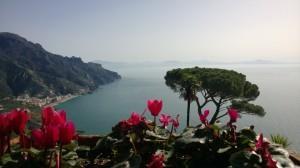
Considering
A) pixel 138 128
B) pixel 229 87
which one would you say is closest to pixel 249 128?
pixel 138 128

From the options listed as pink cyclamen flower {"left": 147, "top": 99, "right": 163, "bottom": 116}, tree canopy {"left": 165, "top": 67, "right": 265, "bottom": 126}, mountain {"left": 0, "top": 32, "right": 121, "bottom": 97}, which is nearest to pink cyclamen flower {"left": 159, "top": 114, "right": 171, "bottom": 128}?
pink cyclamen flower {"left": 147, "top": 99, "right": 163, "bottom": 116}

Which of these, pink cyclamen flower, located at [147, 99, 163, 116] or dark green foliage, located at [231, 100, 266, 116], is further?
dark green foliage, located at [231, 100, 266, 116]

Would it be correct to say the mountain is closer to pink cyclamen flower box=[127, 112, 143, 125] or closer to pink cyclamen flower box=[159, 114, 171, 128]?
pink cyclamen flower box=[159, 114, 171, 128]

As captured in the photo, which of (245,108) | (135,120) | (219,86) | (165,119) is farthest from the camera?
(245,108)

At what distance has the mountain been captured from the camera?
12738 cm

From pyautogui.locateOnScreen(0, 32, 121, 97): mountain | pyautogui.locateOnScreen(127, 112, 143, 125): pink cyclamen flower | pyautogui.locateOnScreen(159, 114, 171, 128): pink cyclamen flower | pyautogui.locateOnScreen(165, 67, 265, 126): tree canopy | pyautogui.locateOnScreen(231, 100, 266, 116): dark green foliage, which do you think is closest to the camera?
pyautogui.locateOnScreen(127, 112, 143, 125): pink cyclamen flower

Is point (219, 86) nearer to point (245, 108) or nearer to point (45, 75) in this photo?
point (245, 108)

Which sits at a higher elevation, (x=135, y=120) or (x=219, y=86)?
(x=135, y=120)

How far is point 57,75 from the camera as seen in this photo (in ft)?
506

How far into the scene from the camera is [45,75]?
481 feet

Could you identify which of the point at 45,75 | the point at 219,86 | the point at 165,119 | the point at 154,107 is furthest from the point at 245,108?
the point at 45,75

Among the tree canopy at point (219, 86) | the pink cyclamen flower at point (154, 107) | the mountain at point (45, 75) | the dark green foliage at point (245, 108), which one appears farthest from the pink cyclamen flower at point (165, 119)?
the mountain at point (45, 75)

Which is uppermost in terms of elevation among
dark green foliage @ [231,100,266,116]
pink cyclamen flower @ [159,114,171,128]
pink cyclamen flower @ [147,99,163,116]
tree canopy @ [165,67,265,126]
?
pink cyclamen flower @ [147,99,163,116]

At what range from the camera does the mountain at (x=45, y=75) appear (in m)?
127
